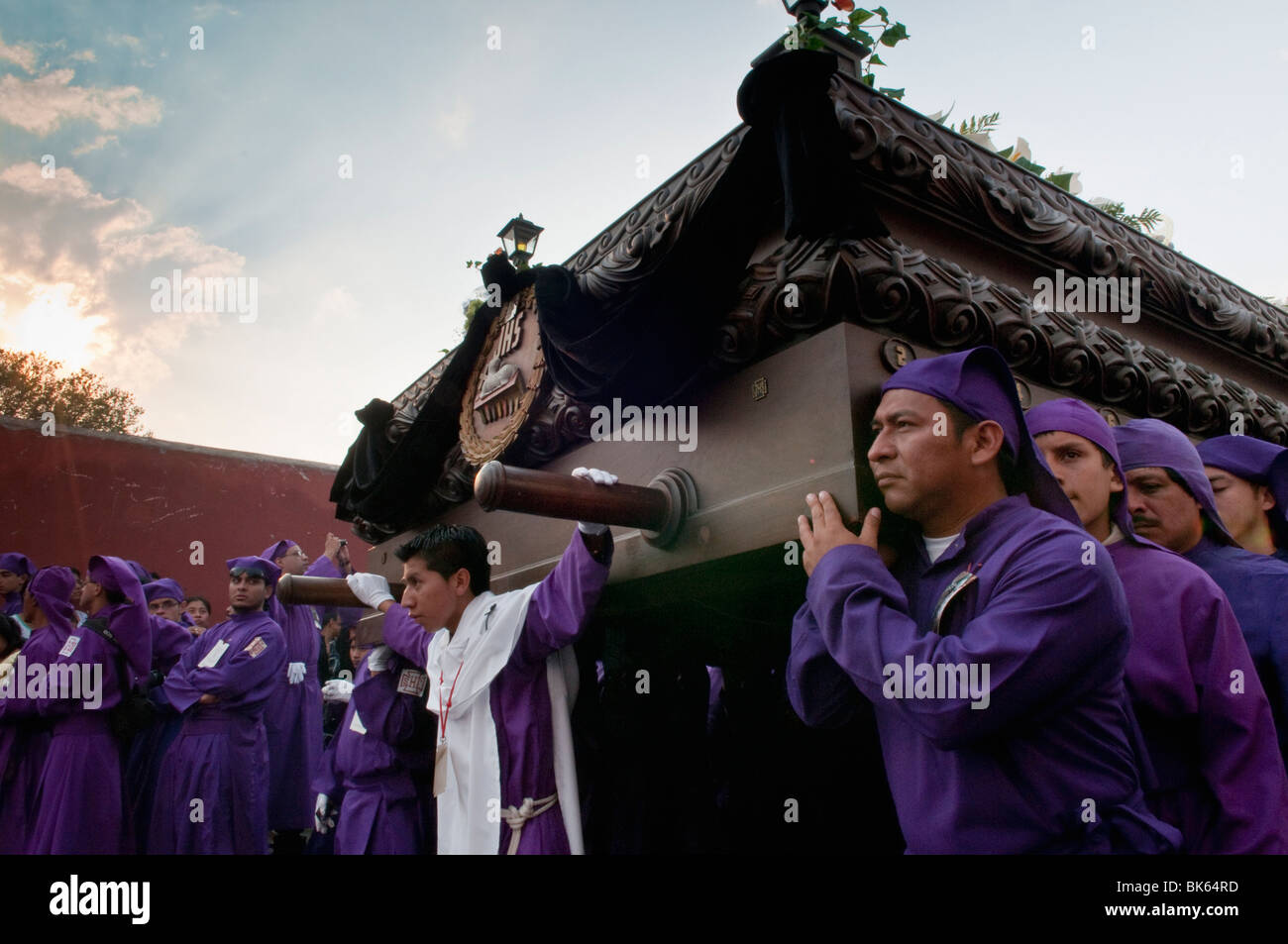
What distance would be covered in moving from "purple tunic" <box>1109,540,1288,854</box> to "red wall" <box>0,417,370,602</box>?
926cm

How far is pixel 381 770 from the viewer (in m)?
3.34

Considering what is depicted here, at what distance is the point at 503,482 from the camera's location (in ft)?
6.18

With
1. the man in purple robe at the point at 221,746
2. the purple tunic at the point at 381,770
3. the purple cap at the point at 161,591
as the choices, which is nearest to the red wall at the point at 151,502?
the purple cap at the point at 161,591

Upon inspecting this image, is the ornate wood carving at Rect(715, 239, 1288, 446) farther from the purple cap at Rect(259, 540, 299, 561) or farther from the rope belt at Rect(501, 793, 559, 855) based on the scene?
the purple cap at Rect(259, 540, 299, 561)

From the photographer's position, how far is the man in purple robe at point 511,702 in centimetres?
231

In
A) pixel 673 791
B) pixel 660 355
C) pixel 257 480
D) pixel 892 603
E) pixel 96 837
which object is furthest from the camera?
pixel 257 480

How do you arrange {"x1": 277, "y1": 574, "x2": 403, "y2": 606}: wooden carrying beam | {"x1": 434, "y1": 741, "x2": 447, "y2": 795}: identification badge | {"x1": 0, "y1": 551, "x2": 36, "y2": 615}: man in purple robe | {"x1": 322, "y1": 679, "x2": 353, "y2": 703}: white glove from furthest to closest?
{"x1": 0, "y1": 551, "x2": 36, "y2": 615}: man in purple robe
{"x1": 322, "y1": 679, "x2": 353, "y2": 703}: white glove
{"x1": 277, "y1": 574, "x2": 403, "y2": 606}: wooden carrying beam
{"x1": 434, "y1": 741, "x2": 447, "y2": 795}: identification badge

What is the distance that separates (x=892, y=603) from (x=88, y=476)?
31.0ft

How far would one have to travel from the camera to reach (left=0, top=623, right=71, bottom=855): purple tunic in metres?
4.16

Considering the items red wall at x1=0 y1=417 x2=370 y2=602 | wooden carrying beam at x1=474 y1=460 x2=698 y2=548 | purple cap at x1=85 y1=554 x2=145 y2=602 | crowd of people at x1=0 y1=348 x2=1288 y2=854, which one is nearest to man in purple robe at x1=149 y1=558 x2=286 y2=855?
purple cap at x1=85 y1=554 x2=145 y2=602

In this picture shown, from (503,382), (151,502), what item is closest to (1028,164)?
(503,382)

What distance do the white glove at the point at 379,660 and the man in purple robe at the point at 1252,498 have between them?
2648 mm
